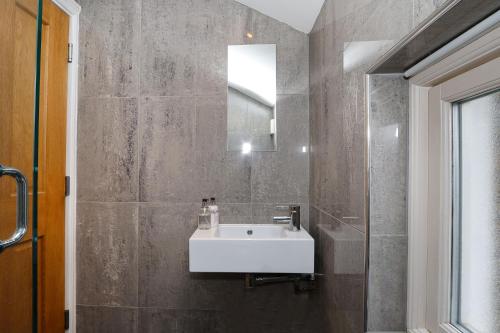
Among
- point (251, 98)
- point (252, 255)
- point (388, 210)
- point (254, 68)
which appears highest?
point (254, 68)

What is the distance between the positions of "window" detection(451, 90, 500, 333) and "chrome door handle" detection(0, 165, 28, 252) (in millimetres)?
965

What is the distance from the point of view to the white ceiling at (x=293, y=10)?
4.91 ft

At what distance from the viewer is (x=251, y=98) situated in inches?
68.2

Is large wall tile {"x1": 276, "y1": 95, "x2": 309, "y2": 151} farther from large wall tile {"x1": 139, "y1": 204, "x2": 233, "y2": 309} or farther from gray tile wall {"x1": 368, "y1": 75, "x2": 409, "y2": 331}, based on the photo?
gray tile wall {"x1": 368, "y1": 75, "x2": 409, "y2": 331}

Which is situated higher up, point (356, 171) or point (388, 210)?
point (356, 171)

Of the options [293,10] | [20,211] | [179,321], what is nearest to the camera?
[20,211]

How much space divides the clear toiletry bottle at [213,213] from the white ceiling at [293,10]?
106 centimetres

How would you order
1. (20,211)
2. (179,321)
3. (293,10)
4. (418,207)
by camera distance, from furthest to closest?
(179,321)
(293,10)
(418,207)
(20,211)

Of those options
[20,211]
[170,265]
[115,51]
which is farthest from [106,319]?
[115,51]

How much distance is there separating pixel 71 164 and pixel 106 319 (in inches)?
35.7

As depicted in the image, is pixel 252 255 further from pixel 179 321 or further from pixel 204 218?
pixel 179 321

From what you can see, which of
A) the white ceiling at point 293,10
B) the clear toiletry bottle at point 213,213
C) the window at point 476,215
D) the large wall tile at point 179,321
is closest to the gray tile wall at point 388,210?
the window at point 476,215

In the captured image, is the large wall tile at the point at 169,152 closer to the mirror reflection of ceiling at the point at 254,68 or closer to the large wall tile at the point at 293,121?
the mirror reflection of ceiling at the point at 254,68

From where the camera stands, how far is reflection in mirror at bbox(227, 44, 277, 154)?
5.67 feet
